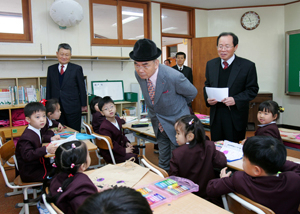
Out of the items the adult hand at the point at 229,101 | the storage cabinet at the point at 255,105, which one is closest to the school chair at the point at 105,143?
the adult hand at the point at 229,101

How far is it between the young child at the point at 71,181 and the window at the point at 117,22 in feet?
13.4

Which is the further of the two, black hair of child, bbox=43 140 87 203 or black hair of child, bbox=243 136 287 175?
black hair of child, bbox=43 140 87 203

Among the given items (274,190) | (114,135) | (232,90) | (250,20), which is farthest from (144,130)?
(250,20)

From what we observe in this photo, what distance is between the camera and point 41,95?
4395 mm

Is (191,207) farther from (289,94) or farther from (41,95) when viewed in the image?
(289,94)

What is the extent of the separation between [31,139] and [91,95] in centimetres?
281

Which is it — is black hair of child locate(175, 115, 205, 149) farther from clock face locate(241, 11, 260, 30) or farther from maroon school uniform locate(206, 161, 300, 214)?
clock face locate(241, 11, 260, 30)

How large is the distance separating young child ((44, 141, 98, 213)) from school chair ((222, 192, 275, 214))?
29.1 inches

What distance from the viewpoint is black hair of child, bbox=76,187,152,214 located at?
54 cm

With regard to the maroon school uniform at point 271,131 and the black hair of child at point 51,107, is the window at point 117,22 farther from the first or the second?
the maroon school uniform at point 271,131

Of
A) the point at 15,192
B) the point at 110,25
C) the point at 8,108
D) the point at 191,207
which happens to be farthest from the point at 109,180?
the point at 110,25

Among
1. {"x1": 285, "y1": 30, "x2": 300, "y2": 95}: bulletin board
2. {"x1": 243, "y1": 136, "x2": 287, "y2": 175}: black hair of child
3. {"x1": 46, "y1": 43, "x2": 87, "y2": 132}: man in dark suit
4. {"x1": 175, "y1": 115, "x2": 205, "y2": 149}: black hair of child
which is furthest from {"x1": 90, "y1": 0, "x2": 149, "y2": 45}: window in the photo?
{"x1": 243, "y1": 136, "x2": 287, "y2": 175}: black hair of child

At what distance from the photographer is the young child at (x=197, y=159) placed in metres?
1.75

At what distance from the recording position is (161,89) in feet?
6.07
